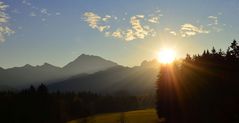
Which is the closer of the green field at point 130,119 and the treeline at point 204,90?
the treeline at point 204,90

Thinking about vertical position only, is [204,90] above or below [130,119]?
above

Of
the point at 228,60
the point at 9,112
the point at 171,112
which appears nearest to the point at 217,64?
the point at 228,60

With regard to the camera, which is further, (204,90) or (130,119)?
(130,119)

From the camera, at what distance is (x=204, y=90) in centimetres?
5769

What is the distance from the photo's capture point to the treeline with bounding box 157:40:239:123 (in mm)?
55344

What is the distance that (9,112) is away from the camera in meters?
124

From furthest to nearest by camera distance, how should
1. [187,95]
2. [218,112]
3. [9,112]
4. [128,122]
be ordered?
[9,112] → [128,122] → [187,95] → [218,112]

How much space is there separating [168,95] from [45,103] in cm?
7578

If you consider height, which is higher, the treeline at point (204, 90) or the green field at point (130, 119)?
the treeline at point (204, 90)

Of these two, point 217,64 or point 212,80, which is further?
point 217,64

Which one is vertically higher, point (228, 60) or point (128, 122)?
point (228, 60)

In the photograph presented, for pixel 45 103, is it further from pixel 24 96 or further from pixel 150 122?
pixel 150 122

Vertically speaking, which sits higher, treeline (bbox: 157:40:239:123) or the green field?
treeline (bbox: 157:40:239:123)

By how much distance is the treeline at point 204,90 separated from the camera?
55.3 m
